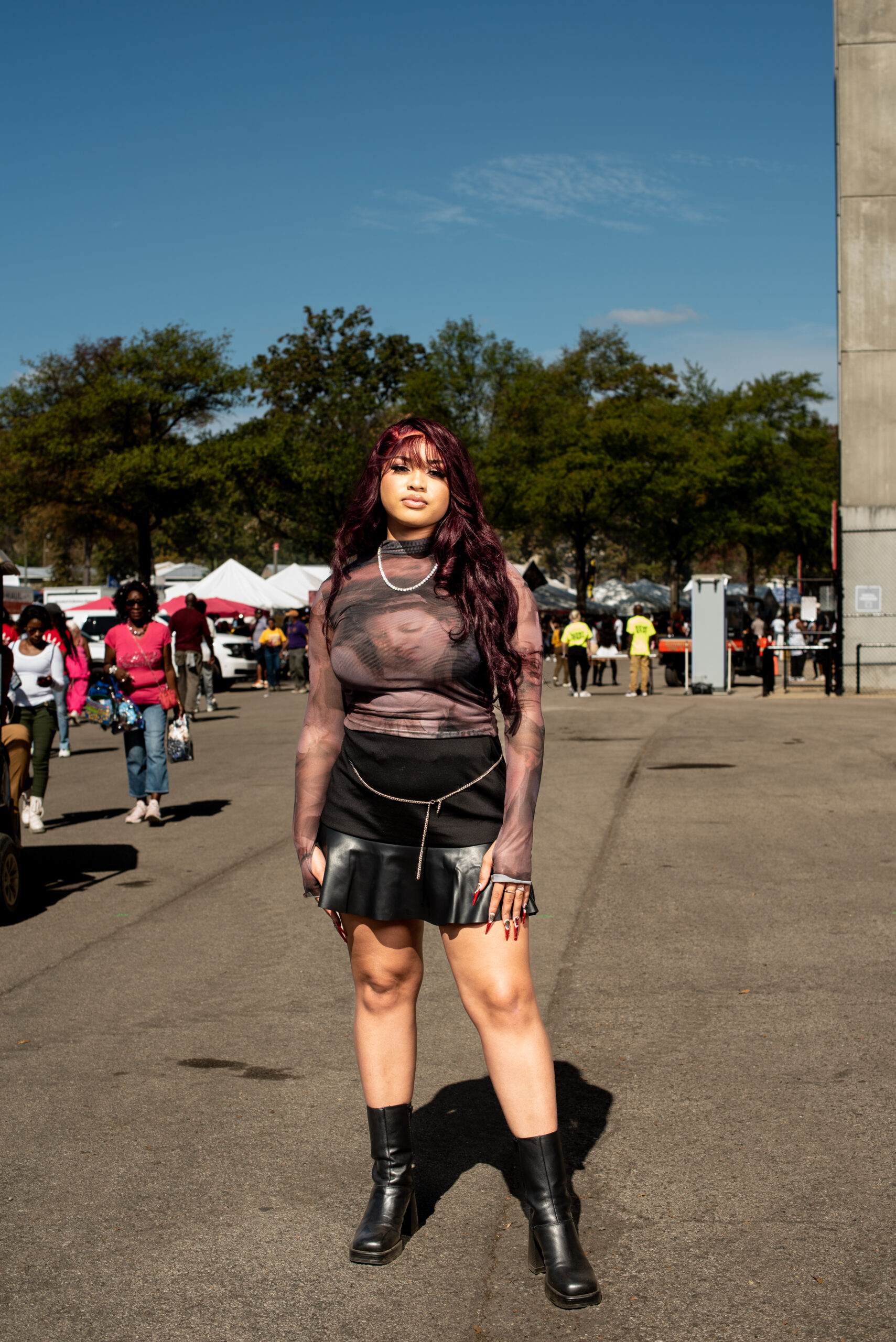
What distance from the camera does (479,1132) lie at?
4.01 meters

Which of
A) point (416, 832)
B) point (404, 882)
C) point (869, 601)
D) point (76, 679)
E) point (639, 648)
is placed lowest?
point (639, 648)

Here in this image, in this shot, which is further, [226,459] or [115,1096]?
[226,459]

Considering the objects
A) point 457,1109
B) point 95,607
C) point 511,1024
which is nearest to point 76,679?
point 457,1109

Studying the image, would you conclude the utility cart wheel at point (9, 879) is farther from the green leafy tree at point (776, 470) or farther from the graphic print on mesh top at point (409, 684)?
the green leafy tree at point (776, 470)

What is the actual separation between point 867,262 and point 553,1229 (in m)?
23.8

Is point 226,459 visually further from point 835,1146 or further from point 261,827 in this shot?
point 835,1146

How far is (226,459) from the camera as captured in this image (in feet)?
155

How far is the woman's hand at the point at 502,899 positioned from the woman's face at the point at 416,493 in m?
0.77

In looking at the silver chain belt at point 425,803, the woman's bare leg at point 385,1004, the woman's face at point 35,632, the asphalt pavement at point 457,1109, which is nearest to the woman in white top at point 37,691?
the woman's face at point 35,632

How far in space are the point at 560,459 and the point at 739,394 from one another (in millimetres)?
9158

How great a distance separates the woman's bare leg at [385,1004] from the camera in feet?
10.5

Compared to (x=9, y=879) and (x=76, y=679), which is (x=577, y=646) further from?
(x=9, y=879)

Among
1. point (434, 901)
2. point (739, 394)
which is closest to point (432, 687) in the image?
point (434, 901)

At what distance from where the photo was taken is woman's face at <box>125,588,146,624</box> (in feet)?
33.1
